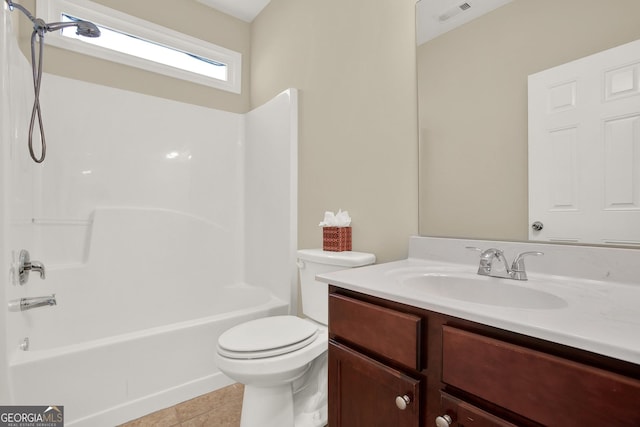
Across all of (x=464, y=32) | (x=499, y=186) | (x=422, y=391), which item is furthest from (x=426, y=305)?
(x=464, y=32)

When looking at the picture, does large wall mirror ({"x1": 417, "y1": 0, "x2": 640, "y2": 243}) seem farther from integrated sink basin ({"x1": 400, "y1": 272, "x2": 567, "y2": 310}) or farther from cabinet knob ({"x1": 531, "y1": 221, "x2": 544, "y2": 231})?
integrated sink basin ({"x1": 400, "y1": 272, "x2": 567, "y2": 310})

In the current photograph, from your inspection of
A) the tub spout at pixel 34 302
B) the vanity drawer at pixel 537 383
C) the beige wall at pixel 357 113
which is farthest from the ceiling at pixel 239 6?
the vanity drawer at pixel 537 383

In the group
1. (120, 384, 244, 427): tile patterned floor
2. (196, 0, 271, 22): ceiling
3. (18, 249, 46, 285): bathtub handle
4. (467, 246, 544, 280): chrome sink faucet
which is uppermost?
(196, 0, 271, 22): ceiling

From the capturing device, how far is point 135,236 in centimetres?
223

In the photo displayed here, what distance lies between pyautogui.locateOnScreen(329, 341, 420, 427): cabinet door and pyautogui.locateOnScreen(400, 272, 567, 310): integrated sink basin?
0.26 metres

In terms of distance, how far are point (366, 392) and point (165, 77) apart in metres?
2.55

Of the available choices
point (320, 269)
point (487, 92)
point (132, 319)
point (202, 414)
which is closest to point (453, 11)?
point (487, 92)

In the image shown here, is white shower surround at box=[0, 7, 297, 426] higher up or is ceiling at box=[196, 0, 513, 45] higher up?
ceiling at box=[196, 0, 513, 45]

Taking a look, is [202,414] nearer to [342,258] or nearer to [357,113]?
[342,258]

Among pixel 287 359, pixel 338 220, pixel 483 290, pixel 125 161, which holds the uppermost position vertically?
pixel 125 161

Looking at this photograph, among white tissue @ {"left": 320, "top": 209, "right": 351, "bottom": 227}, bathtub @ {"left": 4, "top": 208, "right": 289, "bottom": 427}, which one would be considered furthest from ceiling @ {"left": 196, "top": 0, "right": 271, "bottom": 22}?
white tissue @ {"left": 320, "top": 209, "right": 351, "bottom": 227}

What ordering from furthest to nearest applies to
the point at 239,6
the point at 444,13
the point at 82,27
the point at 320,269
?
1. the point at 239,6
2. the point at 320,269
3. the point at 82,27
4. the point at 444,13

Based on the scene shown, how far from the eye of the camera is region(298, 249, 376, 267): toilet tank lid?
1451 millimetres

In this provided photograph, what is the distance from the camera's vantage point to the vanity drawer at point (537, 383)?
485 mm
